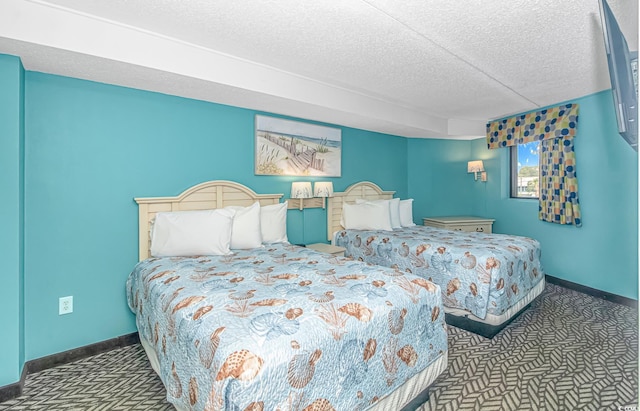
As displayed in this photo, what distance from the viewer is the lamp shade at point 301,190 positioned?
3.52 metres

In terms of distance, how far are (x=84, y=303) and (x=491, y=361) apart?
312 centimetres

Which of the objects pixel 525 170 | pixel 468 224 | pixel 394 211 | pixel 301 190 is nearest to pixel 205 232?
pixel 301 190

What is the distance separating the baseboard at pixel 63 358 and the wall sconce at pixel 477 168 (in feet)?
16.2

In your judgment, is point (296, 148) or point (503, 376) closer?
point (503, 376)

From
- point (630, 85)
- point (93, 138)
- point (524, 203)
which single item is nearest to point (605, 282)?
point (524, 203)

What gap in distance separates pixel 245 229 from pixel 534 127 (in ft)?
12.9

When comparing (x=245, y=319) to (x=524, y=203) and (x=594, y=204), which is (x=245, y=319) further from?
(x=524, y=203)

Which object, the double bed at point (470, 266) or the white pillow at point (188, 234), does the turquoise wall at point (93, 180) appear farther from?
the double bed at point (470, 266)

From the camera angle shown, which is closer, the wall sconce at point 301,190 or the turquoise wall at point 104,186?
the turquoise wall at point 104,186

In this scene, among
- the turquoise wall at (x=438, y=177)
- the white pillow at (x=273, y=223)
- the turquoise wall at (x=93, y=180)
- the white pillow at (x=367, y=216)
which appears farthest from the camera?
the turquoise wall at (x=438, y=177)

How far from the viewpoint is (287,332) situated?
125 centimetres

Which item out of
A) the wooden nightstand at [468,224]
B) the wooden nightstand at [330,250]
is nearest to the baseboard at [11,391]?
the wooden nightstand at [330,250]

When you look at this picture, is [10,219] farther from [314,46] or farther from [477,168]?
[477,168]

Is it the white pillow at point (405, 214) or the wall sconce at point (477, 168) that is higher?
the wall sconce at point (477, 168)
